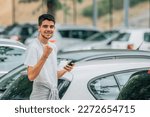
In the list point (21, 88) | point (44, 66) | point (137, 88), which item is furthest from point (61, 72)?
point (137, 88)

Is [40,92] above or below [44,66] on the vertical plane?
below

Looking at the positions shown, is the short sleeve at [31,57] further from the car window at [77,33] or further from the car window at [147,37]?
the car window at [77,33]

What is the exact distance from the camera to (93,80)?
648 cm

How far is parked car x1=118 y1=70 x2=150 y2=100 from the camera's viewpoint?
233 inches

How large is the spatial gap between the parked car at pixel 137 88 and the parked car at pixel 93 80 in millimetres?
369

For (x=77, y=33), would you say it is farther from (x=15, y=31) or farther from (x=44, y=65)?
(x=44, y=65)

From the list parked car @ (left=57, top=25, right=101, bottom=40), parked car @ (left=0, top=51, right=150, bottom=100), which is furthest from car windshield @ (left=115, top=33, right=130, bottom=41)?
parked car @ (left=0, top=51, right=150, bottom=100)

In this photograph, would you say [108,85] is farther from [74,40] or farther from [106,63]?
[74,40]

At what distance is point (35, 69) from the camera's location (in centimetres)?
631

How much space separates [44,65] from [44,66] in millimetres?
12

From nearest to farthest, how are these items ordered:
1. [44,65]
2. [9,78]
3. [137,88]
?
[137,88], [44,65], [9,78]

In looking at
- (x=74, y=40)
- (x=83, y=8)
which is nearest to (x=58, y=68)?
(x=74, y=40)

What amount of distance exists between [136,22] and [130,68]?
69702 mm

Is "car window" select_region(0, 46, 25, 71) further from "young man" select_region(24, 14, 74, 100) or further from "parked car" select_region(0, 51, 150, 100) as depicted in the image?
"young man" select_region(24, 14, 74, 100)
